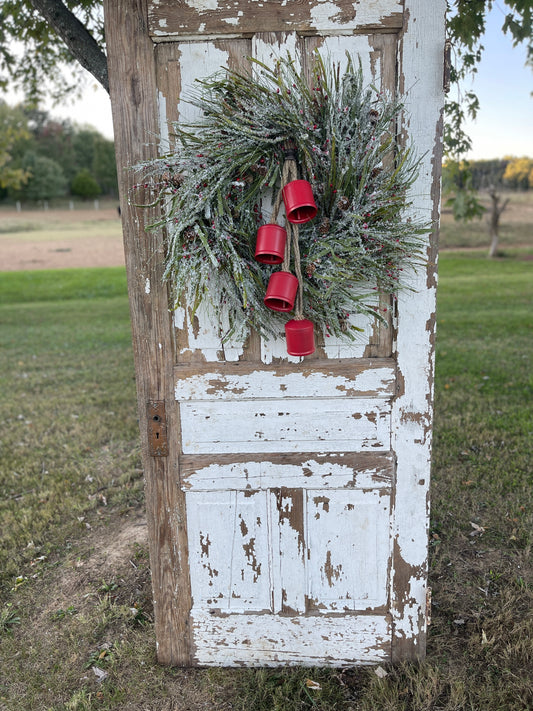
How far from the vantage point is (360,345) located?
221 cm

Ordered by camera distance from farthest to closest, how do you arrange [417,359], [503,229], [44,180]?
[44,180]
[503,229]
[417,359]

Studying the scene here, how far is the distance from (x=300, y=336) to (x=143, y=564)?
2.18 meters

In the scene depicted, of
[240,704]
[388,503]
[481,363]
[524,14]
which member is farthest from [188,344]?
[481,363]

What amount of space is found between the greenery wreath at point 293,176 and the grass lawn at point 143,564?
5.57 ft

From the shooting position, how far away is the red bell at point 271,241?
187 cm

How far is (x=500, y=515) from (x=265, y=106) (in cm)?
302

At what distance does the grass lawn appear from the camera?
2.40m

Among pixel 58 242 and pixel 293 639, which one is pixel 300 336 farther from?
pixel 58 242

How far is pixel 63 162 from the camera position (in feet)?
157

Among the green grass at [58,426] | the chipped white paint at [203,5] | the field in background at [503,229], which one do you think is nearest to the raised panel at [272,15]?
the chipped white paint at [203,5]

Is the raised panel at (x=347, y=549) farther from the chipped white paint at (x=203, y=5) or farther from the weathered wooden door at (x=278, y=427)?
the chipped white paint at (x=203, y=5)

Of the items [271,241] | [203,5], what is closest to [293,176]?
[271,241]

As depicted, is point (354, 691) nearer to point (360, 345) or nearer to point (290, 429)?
point (290, 429)

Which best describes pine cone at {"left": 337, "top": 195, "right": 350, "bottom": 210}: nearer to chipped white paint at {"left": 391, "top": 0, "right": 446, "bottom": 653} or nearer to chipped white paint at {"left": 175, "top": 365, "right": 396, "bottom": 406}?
chipped white paint at {"left": 391, "top": 0, "right": 446, "bottom": 653}
